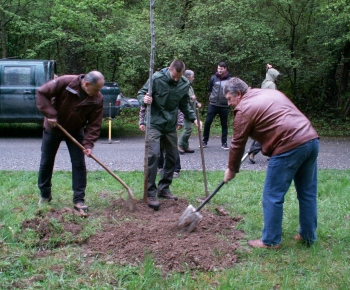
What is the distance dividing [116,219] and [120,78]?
36.9 ft

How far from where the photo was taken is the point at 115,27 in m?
15.8

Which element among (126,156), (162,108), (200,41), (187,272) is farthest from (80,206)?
(200,41)

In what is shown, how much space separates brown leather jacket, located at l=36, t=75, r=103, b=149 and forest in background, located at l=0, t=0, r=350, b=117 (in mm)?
8285

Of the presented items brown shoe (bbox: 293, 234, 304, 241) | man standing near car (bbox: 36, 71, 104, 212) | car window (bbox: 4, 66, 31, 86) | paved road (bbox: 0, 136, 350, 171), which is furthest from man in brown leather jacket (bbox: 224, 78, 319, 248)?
car window (bbox: 4, 66, 31, 86)

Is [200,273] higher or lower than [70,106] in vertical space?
lower

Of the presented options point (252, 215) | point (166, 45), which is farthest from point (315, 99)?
point (252, 215)

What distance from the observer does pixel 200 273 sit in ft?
13.3

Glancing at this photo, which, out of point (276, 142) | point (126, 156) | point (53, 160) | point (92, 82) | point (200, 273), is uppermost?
point (92, 82)

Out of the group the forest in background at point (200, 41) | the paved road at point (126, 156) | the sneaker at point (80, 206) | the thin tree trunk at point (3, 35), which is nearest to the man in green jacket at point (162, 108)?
the sneaker at point (80, 206)

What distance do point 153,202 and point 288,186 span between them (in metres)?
2.03

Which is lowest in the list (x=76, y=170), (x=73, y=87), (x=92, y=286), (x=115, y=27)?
(x=92, y=286)

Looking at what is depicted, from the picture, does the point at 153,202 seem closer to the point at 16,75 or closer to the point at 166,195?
the point at 166,195

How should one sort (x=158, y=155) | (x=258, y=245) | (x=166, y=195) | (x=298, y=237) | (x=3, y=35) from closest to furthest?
(x=258, y=245) → (x=298, y=237) → (x=158, y=155) → (x=166, y=195) → (x=3, y=35)

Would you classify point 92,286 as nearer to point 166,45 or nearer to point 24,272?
point 24,272
